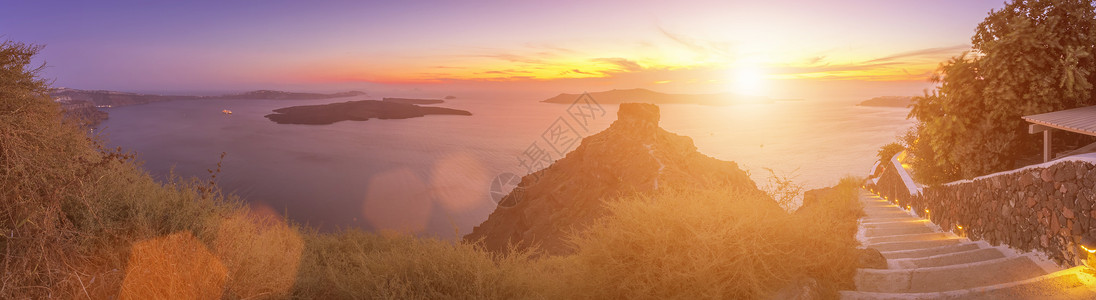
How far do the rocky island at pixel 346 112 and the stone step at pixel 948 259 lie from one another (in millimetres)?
111447

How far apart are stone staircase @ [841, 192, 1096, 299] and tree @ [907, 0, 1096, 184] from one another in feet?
6.87

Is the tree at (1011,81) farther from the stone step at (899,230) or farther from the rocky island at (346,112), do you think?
the rocky island at (346,112)

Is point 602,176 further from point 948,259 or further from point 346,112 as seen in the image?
Result: point 346,112

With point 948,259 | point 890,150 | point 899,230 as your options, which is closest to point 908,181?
point 899,230

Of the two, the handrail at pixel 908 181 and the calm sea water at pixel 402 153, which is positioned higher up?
the handrail at pixel 908 181

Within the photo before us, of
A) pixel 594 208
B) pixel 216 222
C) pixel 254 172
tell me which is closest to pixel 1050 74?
pixel 216 222

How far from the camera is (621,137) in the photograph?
83.0 ft

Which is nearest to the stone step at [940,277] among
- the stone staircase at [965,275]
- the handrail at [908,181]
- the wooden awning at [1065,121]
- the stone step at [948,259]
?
the stone staircase at [965,275]

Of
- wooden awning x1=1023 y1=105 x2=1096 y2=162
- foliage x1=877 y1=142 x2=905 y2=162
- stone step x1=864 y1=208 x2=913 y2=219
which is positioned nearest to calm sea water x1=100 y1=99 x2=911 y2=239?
foliage x1=877 y1=142 x2=905 y2=162

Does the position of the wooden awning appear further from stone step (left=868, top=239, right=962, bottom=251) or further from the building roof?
stone step (left=868, top=239, right=962, bottom=251)

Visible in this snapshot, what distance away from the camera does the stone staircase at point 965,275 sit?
13.3ft

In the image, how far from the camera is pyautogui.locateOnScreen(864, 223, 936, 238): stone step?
26.7 ft

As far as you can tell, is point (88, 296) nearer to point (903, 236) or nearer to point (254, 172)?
point (903, 236)

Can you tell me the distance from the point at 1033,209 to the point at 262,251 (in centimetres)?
848
